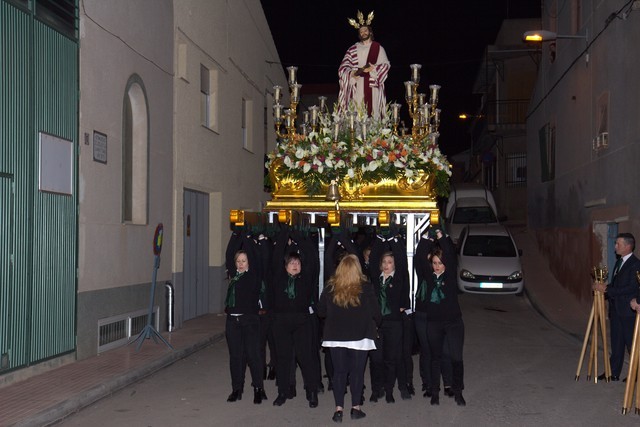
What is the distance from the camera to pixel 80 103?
11969mm

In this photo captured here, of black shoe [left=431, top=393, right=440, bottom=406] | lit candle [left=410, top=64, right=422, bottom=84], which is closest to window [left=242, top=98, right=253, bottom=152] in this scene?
lit candle [left=410, top=64, right=422, bottom=84]

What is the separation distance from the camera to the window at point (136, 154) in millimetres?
14641

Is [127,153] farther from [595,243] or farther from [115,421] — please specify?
[595,243]

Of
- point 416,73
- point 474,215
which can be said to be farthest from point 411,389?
point 474,215

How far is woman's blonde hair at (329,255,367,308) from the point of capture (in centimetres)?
838

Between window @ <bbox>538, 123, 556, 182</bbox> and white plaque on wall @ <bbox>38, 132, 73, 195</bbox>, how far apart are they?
17.6 meters

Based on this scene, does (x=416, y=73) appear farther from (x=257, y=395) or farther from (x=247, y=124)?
(x=247, y=124)

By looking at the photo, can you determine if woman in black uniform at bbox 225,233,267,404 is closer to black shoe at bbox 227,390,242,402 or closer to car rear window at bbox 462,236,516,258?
black shoe at bbox 227,390,242,402

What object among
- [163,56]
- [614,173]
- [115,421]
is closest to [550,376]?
[115,421]

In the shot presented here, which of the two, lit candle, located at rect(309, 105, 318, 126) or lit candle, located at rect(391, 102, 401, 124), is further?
lit candle, located at rect(391, 102, 401, 124)

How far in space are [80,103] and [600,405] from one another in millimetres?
8342

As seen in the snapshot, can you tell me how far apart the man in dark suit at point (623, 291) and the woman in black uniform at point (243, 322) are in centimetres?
451

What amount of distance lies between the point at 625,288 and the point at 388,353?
11.2 ft

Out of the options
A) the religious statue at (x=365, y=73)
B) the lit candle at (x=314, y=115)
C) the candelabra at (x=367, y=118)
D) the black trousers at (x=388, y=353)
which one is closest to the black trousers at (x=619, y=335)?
the black trousers at (x=388, y=353)
